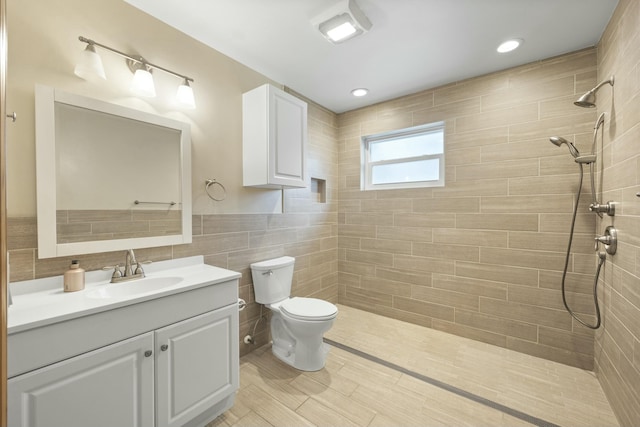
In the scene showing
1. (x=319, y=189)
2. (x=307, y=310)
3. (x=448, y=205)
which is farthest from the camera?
(x=319, y=189)

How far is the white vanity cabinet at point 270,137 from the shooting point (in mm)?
1998

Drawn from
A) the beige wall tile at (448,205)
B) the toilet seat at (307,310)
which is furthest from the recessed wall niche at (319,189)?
the toilet seat at (307,310)

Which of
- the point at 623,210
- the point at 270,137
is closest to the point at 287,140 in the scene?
the point at 270,137

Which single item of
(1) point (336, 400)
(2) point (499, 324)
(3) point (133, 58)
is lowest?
(1) point (336, 400)

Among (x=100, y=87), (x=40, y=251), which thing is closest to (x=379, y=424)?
(x=40, y=251)

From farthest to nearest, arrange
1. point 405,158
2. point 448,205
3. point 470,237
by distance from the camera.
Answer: point 405,158, point 448,205, point 470,237

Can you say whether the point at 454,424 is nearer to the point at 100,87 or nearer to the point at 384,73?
the point at 384,73

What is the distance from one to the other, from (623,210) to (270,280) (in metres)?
2.31

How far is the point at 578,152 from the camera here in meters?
1.92

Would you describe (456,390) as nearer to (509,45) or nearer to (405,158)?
(405,158)

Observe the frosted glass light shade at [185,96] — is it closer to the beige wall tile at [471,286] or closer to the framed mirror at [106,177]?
the framed mirror at [106,177]

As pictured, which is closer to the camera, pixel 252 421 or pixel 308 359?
pixel 252 421

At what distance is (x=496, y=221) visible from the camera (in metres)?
2.27

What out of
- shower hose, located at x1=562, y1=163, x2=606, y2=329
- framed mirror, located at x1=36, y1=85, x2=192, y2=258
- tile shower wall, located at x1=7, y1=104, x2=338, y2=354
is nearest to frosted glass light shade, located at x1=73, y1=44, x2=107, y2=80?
framed mirror, located at x1=36, y1=85, x2=192, y2=258
